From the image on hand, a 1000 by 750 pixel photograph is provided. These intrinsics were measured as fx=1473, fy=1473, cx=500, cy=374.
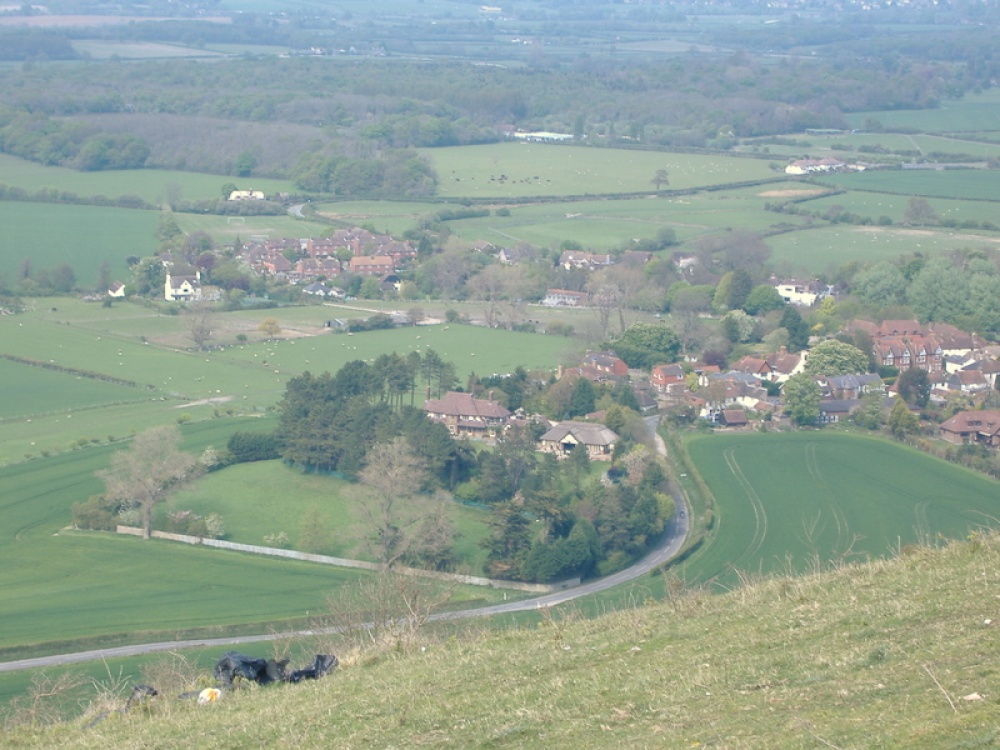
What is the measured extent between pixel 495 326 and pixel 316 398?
14.4m

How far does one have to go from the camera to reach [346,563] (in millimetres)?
24484

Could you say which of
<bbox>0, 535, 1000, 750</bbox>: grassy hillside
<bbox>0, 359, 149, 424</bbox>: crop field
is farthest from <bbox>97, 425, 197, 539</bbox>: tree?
<bbox>0, 535, 1000, 750</bbox>: grassy hillside

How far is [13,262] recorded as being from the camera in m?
52.0

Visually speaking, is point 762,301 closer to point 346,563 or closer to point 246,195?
point 346,563

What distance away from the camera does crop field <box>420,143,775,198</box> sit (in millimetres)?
70188

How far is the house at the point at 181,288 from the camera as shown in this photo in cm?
4888

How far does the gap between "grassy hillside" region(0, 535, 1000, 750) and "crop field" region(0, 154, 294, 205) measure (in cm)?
5890

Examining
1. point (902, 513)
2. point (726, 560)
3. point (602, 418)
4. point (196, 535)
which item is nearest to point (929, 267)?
point (602, 418)

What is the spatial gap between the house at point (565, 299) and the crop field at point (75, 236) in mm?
14747

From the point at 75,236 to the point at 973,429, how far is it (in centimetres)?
3765

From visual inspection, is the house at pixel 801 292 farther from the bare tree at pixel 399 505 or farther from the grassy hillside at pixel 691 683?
the grassy hillside at pixel 691 683

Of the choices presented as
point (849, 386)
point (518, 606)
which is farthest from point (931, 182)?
point (518, 606)

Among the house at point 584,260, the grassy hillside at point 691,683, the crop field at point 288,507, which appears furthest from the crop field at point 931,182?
the grassy hillside at point 691,683

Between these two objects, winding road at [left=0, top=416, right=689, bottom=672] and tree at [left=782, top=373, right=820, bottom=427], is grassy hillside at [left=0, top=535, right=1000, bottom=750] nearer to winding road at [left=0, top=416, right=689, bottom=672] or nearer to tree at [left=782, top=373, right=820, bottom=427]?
winding road at [left=0, top=416, right=689, bottom=672]
